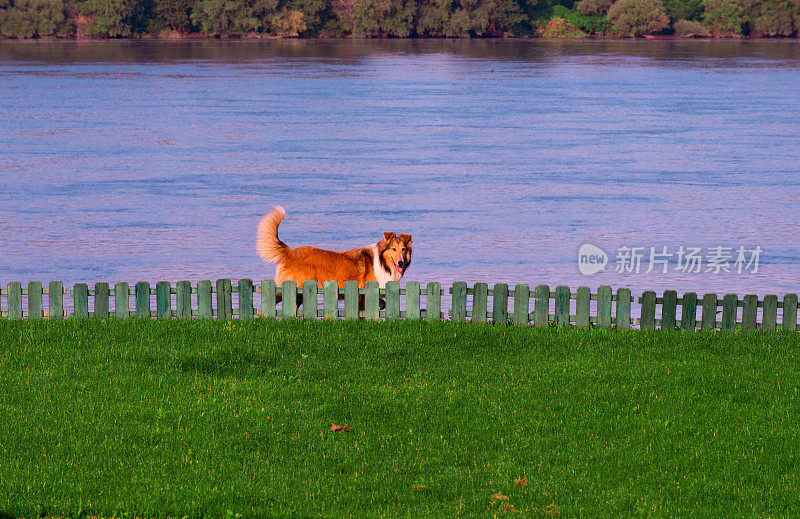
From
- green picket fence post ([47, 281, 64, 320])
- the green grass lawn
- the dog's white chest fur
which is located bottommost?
the green grass lawn

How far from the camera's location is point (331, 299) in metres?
14.7

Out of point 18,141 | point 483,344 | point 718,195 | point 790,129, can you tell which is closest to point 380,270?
point 483,344

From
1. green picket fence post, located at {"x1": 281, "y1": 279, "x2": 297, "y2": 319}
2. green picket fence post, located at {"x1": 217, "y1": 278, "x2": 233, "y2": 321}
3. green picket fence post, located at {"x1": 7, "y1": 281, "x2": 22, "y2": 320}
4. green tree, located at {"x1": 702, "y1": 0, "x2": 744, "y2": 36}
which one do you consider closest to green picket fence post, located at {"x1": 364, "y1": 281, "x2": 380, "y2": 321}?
green picket fence post, located at {"x1": 281, "y1": 279, "x2": 297, "y2": 319}

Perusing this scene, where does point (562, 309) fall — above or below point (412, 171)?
below

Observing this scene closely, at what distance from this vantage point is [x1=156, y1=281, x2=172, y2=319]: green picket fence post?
14.6 m

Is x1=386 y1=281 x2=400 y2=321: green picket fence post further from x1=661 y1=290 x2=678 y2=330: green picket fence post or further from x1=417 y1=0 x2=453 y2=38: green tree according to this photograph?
x1=417 y1=0 x2=453 y2=38: green tree

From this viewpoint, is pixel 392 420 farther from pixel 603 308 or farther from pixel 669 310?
pixel 669 310

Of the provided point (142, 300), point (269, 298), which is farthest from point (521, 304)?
point (142, 300)

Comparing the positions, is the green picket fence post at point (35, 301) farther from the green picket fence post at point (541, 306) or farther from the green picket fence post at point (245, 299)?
the green picket fence post at point (541, 306)

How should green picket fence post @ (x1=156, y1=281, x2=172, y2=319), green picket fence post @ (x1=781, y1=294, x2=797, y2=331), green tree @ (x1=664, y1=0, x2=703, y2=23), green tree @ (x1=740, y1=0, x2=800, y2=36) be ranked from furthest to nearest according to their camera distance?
green tree @ (x1=664, y1=0, x2=703, y2=23)
green tree @ (x1=740, y1=0, x2=800, y2=36)
green picket fence post @ (x1=156, y1=281, x2=172, y2=319)
green picket fence post @ (x1=781, y1=294, x2=797, y2=331)

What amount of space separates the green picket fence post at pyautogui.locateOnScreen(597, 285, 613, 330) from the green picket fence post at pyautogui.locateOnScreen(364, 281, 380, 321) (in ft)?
9.93

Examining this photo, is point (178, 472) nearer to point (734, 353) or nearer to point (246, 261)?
point (734, 353)

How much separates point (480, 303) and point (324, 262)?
226cm

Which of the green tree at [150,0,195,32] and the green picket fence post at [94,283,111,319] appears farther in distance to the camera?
the green tree at [150,0,195,32]
